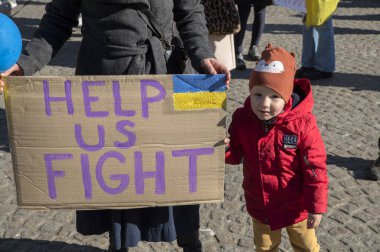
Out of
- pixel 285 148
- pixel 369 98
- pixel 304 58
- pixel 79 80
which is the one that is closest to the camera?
pixel 79 80

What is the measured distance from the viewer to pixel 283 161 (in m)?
2.25

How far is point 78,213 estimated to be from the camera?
251 centimetres

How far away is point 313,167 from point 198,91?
1.88 ft

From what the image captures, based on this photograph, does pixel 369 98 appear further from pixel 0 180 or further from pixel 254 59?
pixel 0 180

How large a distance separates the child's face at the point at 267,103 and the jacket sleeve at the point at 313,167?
0.50 feet

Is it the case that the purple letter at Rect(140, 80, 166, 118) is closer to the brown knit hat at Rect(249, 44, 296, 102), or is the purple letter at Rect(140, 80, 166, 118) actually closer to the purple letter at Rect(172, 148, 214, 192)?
the purple letter at Rect(172, 148, 214, 192)

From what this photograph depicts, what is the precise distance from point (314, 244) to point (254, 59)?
471 centimetres

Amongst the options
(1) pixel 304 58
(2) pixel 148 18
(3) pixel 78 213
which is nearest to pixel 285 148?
(2) pixel 148 18

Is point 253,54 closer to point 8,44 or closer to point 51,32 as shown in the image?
point 51,32

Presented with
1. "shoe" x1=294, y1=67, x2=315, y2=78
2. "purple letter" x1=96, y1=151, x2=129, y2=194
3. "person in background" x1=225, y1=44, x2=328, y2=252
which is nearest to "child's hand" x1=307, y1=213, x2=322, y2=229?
"person in background" x1=225, y1=44, x2=328, y2=252

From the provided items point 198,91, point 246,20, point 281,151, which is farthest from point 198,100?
point 246,20

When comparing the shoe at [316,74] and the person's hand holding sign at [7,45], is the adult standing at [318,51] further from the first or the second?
the person's hand holding sign at [7,45]

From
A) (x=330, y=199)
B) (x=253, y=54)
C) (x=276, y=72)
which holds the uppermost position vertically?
(x=276, y=72)

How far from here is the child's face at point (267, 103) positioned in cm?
216
